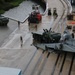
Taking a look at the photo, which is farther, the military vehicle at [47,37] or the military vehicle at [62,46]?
the military vehicle at [47,37]

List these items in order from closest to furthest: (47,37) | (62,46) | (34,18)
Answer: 1. (62,46)
2. (47,37)
3. (34,18)

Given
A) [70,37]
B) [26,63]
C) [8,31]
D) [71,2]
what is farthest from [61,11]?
[26,63]

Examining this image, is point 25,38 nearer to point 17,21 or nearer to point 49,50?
point 49,50

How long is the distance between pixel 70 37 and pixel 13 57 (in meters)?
4.96

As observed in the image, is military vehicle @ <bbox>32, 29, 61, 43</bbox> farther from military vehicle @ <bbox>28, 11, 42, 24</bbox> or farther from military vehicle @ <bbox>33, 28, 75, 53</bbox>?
military vehicle @ <bbox>28, 11, 42, 24</bbox>

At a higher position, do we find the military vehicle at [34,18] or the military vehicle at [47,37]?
the military vehicle at [34,18]

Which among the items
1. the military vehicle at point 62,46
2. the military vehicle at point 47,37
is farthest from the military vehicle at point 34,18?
the military vehicle at point 62,46

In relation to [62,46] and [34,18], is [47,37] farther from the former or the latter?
[34,18]

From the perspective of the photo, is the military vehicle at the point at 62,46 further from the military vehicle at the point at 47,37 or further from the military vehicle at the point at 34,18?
the military vehicle at the point at 34,18

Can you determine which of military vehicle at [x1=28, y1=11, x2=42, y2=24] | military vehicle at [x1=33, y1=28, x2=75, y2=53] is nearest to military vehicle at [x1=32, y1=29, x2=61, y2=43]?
Result: military vehicle at [x1=33, y1=28, x2=75, y2=53]

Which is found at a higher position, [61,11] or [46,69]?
[61,11]

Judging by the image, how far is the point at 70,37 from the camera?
23.2 meters

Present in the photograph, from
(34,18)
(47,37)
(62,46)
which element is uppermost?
(34,18)

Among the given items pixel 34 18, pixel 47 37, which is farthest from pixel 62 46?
pixel 34 18
